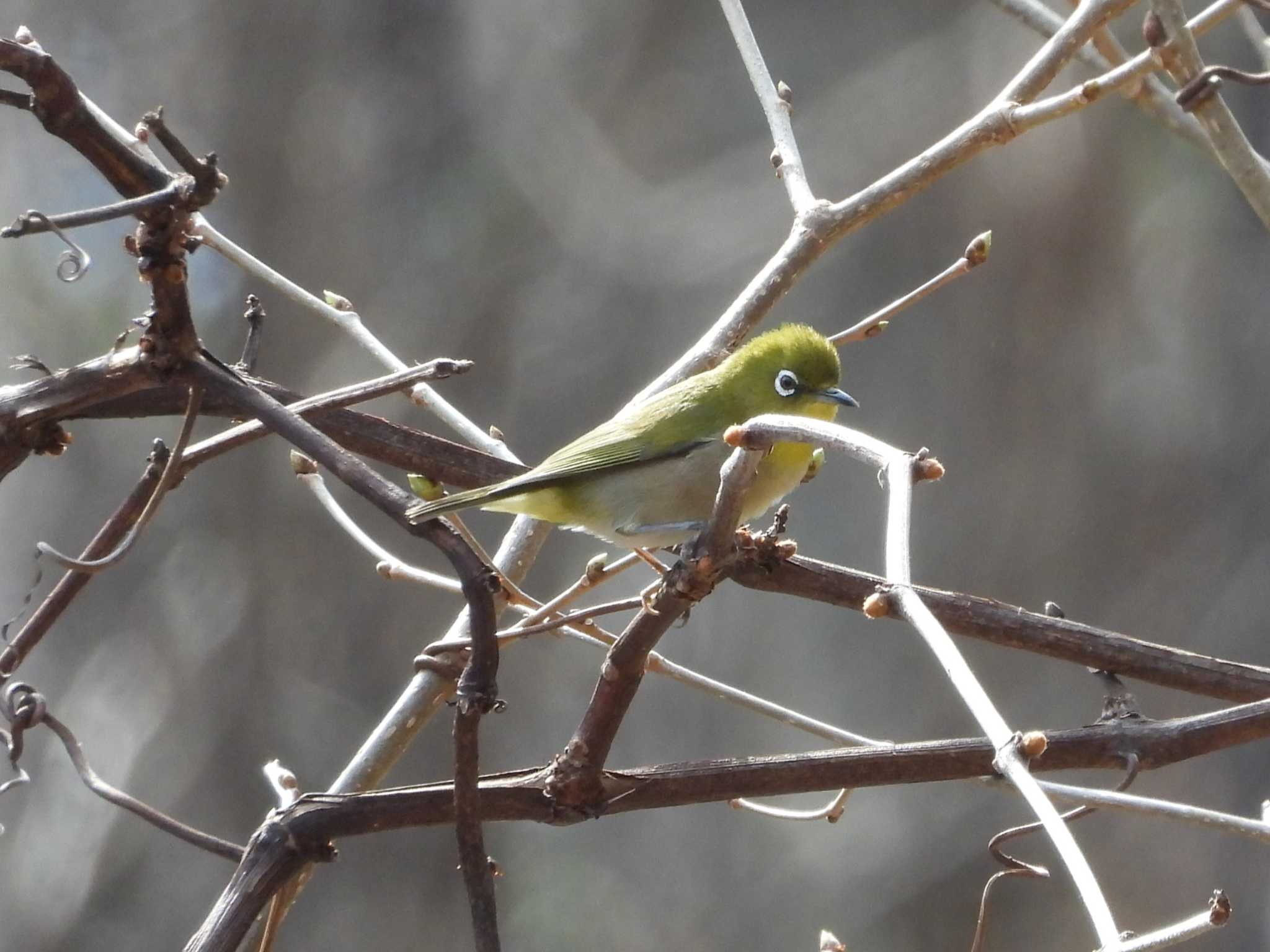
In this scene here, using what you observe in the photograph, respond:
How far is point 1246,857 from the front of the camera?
6371mm

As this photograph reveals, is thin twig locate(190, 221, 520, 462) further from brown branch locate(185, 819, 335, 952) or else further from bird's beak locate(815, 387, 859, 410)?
brown branch locate(185, 819, 335, 952)

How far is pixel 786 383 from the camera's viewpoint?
303cm

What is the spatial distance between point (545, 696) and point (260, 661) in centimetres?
175

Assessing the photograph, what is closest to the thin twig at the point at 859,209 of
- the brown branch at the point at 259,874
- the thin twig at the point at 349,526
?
the thin twig at the point at 349,526

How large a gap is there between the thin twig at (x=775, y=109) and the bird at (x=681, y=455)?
43 centimetres

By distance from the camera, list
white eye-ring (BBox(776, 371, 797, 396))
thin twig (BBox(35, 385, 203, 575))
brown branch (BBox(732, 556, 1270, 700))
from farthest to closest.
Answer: white eye-ring (BBox(776, 371, 797, 396)), brown branch (BBox(732, 556, 1270, 700)), thin twig (BBox(35, 385, 203, 575))

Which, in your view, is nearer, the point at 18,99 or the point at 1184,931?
the point at 1184,931

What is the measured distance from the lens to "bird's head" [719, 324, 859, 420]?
3.04 meters

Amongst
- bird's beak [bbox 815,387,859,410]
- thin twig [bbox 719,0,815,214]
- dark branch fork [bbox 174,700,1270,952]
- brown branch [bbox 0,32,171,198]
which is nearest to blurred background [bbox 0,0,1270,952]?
bird's beak [bbox 815,387,859,410]

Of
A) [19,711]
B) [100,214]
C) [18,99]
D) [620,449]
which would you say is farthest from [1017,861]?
[18,99]

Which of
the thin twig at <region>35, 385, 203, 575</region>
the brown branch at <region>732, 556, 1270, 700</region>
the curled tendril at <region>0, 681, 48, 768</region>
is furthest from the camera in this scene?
the brown branch at <region>732, 556, 1270, 700</region>

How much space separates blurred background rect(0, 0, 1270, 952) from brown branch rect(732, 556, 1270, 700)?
181 inches

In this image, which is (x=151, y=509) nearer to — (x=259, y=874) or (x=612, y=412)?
(x=259, y=874)

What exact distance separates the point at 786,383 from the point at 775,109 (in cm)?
67
